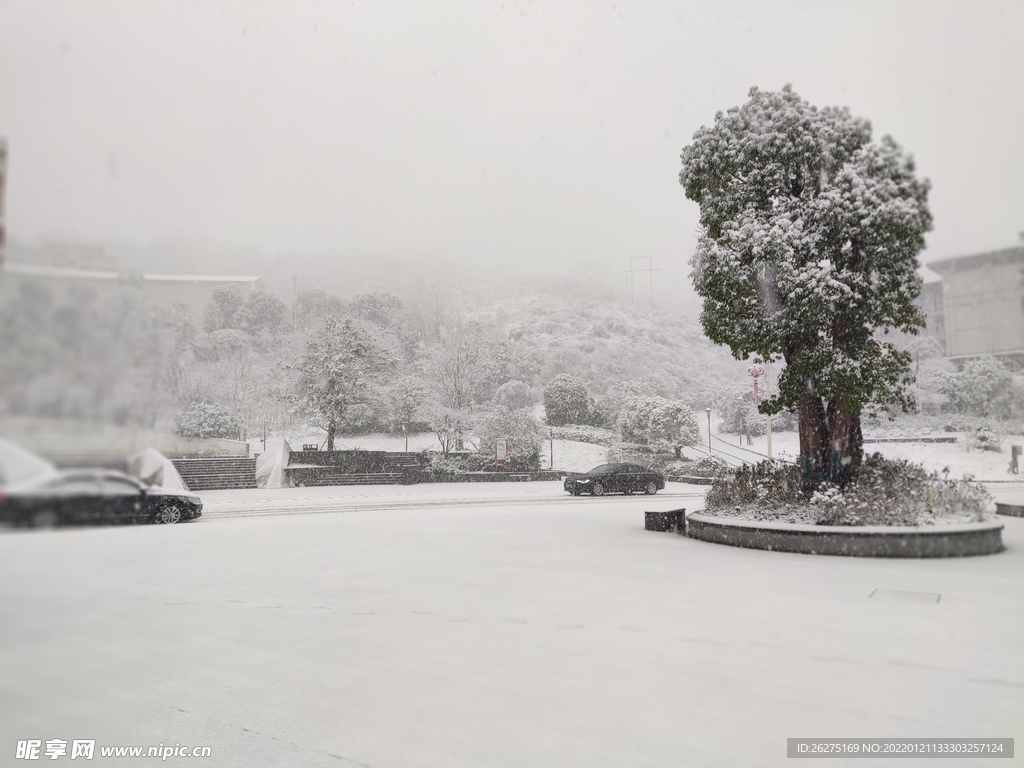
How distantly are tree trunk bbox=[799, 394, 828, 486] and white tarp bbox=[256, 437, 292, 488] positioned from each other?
1568 centimetres

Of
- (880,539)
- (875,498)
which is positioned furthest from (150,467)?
(875,498)

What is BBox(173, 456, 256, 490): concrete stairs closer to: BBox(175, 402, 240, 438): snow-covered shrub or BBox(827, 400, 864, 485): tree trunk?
BBox(175, 402, 240, 438): snow-covered shrub

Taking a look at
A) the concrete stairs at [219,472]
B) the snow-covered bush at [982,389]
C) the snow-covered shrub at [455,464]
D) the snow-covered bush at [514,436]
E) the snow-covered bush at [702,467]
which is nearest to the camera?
the snow-covered bush at [982,389]

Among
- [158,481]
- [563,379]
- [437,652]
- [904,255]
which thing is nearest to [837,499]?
[904,255]

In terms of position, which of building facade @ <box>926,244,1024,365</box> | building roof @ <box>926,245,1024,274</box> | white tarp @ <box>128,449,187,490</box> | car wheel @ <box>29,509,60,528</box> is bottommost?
car wheel @ <box>29,509,60,528</box>

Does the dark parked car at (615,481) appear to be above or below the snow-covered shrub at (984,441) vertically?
below

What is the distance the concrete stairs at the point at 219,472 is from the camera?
58.2 ft

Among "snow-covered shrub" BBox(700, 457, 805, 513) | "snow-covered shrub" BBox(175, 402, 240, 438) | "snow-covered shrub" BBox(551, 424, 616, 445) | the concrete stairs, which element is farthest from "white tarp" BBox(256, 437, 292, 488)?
"snow-covered shrub" BBox(700, 457, 805, 513)

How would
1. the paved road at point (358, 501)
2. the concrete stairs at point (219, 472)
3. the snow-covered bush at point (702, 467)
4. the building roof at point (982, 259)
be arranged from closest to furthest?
1. the building roof at point (982, 259)
2. the paved road at point (358, 501)
3. the concrete stairs at point (219, 472)
4. the snow-covered bush at point (702, 467)

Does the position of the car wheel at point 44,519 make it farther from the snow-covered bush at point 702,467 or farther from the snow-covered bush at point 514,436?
the snow-covered bush at point 514,436

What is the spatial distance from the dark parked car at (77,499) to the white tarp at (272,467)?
1986 cm

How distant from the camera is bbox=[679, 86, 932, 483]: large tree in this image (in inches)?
238

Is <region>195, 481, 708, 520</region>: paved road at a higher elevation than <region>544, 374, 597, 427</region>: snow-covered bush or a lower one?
lower

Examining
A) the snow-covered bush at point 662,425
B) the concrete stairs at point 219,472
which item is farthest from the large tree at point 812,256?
the snow-covered bush at point 662,425
